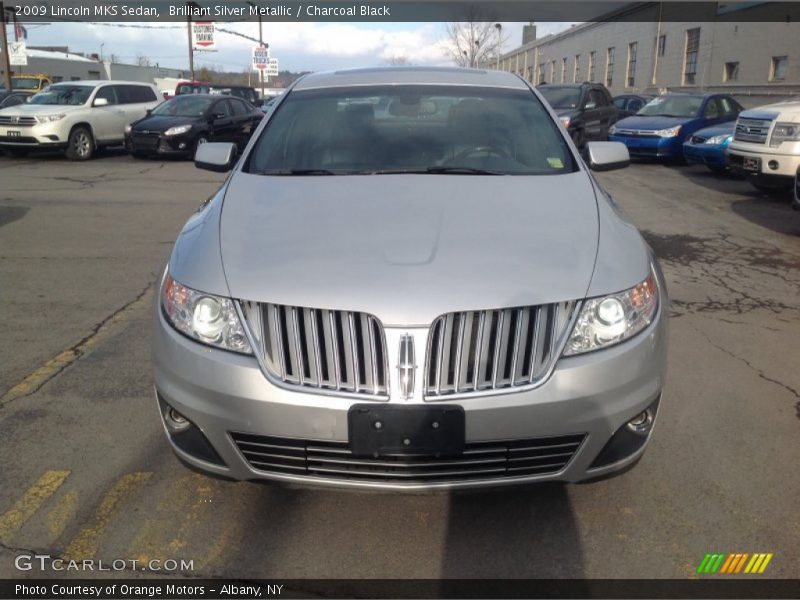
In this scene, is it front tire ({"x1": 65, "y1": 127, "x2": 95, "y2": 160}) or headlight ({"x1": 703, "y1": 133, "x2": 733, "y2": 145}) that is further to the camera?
front tire ({"x1": 65, "y1": 127, "x2": 95, "y2": 160})

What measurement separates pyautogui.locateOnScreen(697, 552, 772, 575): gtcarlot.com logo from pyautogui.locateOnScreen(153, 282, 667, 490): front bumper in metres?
0.46

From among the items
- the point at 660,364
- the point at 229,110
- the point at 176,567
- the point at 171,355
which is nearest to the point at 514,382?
the point at 660,364

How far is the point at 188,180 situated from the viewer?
1330 centimetres

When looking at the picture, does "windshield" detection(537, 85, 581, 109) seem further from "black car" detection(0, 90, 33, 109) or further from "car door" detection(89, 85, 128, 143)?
"black car" detection(0, 90, 33, 109)

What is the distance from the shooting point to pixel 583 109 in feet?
52.2

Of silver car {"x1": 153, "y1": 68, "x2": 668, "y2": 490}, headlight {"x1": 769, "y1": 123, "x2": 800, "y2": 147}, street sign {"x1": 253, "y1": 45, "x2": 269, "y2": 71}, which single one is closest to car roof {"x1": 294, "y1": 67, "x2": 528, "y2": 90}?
silver car {"x1": 153, "y1": 68, "x2": 668, "y2": 490}

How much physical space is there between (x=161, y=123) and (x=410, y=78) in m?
13.2

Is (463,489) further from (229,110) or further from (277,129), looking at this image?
(229,110)

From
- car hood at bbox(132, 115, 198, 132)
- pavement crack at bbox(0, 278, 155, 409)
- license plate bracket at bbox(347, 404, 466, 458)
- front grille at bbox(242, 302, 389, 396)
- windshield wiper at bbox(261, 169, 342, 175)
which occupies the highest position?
windshield wiper at bbox(261, 169, 342, 175)

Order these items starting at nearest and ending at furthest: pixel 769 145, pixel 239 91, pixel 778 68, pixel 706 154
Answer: pixel 769 145
pixel 706 154
pixel 778 68
pixel 239 91

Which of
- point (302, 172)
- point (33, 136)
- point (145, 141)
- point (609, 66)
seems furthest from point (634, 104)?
point (609, 66)

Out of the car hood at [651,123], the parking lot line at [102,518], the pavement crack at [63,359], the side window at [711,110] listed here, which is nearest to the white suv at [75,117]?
the pavement crack at [63,359]

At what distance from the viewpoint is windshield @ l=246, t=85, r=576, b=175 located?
11.8 feet

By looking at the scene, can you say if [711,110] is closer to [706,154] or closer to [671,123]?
[671,123]
